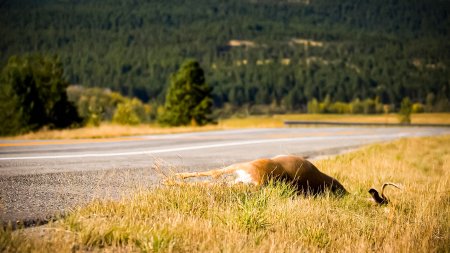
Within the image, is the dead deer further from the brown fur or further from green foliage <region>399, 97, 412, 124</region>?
green foliage <region>399, 97, 412, 124</region>

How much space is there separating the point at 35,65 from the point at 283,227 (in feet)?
133

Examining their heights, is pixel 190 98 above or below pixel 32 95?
below

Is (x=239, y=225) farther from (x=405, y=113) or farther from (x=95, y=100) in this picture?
(x=95, y=100)

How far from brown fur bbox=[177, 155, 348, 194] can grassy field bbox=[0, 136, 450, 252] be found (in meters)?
0.16

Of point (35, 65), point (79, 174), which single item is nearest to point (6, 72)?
point (35, 65)

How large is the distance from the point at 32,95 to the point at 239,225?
39793 millimetres

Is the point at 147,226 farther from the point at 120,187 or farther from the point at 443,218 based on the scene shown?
the point at 443,218

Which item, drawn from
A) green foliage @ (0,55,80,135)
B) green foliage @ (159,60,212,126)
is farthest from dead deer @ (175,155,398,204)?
green foliage @ (159,60,212,126)

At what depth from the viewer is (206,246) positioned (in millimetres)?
3461

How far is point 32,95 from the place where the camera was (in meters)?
40.0

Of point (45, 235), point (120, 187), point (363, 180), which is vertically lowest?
point (363, 180)

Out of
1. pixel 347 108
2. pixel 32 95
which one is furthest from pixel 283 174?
pixel 347 108

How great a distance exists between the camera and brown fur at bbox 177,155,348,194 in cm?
506

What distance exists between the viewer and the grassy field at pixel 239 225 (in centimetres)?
333
